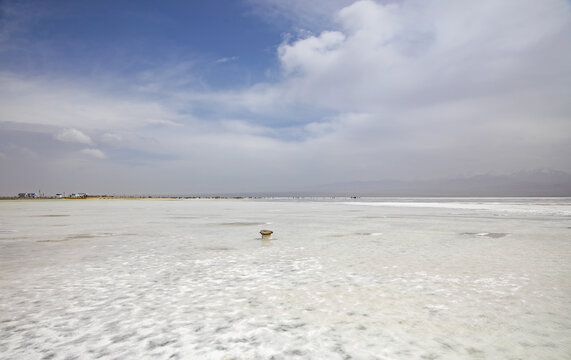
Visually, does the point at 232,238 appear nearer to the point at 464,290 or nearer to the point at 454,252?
the point at 454,252

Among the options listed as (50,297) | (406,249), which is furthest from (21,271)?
(406,249)

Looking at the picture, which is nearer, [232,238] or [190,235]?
[232,238]

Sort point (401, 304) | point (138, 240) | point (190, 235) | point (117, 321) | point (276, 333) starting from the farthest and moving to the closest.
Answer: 1. point (190, 235)
2. point (138, 240)
3. point (401, 304)
4. point (117, 321)
5. point (276, 333)

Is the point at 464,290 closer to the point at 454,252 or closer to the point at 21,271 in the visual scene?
the point at 454,252

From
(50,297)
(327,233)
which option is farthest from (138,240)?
(327,233)

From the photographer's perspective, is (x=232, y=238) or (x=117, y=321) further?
(x=232, y=238)

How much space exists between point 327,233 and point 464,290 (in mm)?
8426

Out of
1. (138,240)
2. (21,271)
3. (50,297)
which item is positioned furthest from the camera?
(138,240)

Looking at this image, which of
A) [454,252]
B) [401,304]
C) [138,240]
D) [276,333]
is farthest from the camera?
[138,240]

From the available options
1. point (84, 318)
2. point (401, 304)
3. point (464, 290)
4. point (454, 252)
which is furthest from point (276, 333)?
point (454, 252)

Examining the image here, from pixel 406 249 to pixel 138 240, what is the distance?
9.57 meters

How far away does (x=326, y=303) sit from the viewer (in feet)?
17.5

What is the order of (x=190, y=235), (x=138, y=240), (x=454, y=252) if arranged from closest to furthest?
(x=454, y=252) → (x=138, y=240) → (x=190, y=235)

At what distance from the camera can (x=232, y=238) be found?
41.9 feet
